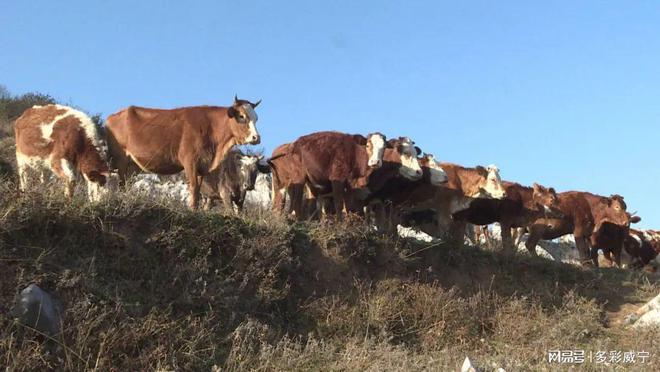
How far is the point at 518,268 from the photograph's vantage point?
14.3 meters

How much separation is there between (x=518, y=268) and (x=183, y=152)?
7.26 m

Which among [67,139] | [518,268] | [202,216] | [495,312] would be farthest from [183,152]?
[518,268]

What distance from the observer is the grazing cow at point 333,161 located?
13703 mm

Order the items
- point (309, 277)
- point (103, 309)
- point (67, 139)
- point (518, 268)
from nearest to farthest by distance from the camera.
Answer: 1. point (103, 309)
2. point (309, 277)
3. point (67, 139)
4. point (518, 268)

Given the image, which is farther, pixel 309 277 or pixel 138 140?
pixel 138 140

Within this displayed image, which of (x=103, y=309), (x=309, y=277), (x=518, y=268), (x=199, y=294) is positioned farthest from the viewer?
(x=518, y=268)

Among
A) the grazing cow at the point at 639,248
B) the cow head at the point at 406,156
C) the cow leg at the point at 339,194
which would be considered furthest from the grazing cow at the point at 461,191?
the grazing cow at the point at 639,248

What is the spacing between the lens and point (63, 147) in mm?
11531

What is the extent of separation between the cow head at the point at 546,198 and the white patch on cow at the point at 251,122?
9298 millimetres

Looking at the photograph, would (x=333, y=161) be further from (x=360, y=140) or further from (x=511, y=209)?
(x=511, y=209)

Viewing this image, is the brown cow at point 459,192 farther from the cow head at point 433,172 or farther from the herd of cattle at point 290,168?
the cow head at point 433,172

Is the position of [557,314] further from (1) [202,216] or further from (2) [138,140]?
(2) [138,140]

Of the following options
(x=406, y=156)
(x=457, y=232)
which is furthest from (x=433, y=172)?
(x=457, y=232)

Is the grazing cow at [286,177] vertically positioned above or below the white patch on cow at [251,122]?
below
